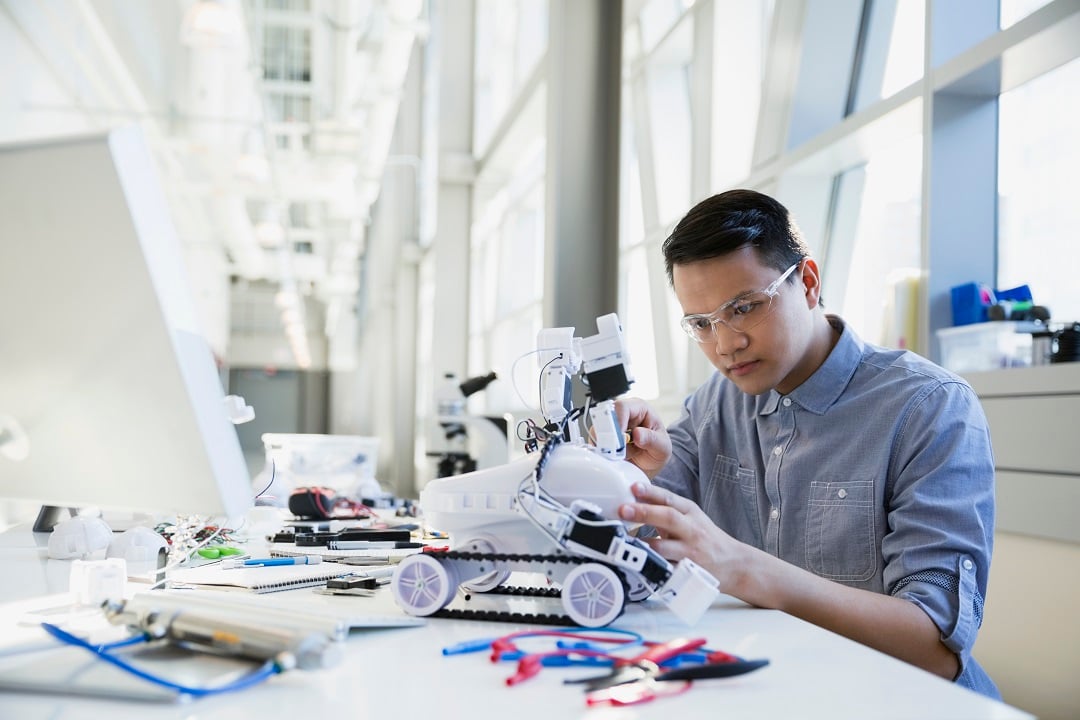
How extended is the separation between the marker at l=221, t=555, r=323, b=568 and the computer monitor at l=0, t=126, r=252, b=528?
1.87ft

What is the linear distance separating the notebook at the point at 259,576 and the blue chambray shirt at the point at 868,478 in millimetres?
732

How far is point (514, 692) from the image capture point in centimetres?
77

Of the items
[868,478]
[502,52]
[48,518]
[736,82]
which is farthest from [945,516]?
[502,52]

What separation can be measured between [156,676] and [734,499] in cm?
124

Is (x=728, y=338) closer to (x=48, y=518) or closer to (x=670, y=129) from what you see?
(x=48, y=518)

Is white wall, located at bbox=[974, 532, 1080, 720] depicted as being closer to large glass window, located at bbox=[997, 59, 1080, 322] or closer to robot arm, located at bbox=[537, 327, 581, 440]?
large glass window, located at bbox=[997, 59, 1080, 322]

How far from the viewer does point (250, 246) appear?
12.1m

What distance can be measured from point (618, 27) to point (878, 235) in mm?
1649

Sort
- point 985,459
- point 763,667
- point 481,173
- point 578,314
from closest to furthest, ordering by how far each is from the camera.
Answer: point 763,667, point 985,459, point 578,314, point 481,173

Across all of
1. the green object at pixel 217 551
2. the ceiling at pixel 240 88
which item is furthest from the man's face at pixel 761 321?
the ceiling at pixel 240 88

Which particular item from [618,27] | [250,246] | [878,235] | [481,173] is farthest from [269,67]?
[878,235]

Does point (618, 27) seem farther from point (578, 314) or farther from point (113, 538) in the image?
point (113, 538)

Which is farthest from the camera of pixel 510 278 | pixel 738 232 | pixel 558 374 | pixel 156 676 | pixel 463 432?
pixel 510 278

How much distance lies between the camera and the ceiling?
6.48 meters
